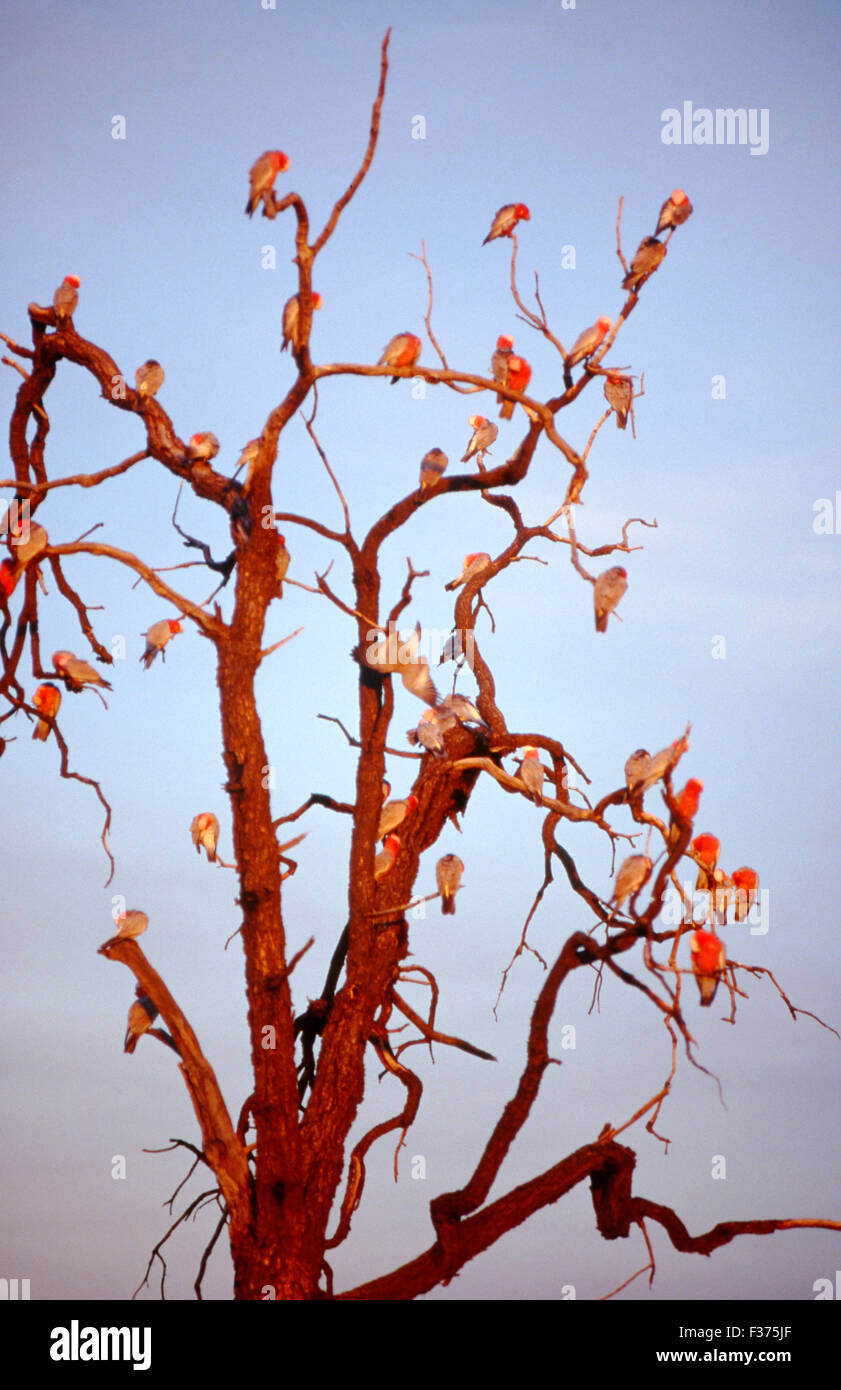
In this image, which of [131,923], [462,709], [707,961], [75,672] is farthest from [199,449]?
[707,961]

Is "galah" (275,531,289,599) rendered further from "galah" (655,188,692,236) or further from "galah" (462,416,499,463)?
"galah" (655,188,692,236)

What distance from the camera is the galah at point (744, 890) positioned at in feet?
18.9

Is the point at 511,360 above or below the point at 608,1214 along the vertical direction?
above

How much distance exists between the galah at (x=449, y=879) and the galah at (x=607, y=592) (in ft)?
4.13

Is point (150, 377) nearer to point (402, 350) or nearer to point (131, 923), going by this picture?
point (402, 350)

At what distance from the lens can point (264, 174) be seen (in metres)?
5.40

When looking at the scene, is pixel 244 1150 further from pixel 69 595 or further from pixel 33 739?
pixel 69 595

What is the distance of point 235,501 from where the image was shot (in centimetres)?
537

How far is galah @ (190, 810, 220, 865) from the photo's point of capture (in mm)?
6566

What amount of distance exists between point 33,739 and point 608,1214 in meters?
3.09

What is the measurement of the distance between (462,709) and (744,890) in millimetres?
1405

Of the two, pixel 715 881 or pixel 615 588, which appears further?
pixel 615 588
